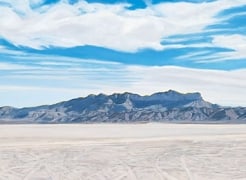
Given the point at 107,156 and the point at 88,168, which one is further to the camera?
the point at 107,156

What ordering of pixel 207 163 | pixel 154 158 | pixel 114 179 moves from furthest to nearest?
1. pixel 154 158
2. pixel 207 163
3. pixel 114 179

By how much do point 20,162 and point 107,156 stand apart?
4965mm

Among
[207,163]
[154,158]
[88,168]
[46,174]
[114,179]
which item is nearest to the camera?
[114,179]

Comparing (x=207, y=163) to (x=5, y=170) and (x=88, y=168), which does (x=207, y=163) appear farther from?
(x=5, y=170)

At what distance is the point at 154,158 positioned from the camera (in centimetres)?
2322

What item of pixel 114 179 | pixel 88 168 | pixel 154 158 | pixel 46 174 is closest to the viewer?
pixel 114 179

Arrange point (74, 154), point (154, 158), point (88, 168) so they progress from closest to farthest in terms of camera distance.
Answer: point (88, 168) → point (154, 158) → point (74, 154)

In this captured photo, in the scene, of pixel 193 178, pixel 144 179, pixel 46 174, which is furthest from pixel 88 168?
pixel 193 178

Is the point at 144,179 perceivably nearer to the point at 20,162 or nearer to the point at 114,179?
the point at 114,179

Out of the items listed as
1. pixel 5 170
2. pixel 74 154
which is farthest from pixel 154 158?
pixel 5 170

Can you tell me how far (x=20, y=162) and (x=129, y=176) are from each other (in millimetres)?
6510

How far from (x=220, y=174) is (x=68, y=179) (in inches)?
232

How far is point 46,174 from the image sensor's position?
17.5 meters

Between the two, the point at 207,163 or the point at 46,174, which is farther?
the point at 207,163
